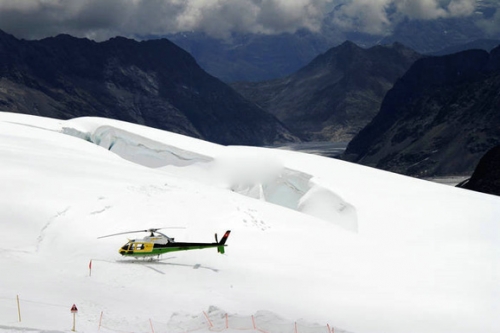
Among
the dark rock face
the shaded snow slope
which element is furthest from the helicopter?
the dark rock face

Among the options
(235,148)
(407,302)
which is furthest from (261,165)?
(407,302)

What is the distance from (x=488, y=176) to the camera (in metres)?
103

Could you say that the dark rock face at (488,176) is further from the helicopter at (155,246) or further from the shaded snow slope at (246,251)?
the helicopter at (155,246)

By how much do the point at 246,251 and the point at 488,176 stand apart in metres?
86.1

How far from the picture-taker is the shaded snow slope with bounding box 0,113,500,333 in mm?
23719

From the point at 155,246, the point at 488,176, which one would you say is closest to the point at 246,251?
the point at 155,246

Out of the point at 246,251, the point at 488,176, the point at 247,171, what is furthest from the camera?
the point at 488,176

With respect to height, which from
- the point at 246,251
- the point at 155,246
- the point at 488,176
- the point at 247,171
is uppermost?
the point at 488,176

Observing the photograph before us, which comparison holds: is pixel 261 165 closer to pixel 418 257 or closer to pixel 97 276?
pixel 418 257

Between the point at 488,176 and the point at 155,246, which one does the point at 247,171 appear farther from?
the point at 488,176

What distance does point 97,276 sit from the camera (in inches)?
1009

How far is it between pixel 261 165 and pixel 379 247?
19.1m

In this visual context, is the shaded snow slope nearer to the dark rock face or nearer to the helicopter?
the helicopter

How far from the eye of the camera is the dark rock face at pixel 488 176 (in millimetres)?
100625
